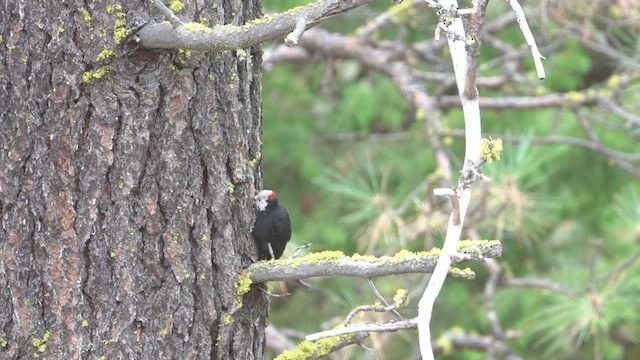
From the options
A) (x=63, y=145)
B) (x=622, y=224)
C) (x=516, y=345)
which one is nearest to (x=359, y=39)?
(x=622, y=224)

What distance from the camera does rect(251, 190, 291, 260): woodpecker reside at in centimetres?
198

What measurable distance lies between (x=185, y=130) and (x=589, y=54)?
3.91m

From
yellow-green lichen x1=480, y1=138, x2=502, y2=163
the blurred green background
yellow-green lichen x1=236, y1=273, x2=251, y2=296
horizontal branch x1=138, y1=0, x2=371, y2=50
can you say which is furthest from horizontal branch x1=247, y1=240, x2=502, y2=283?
the blurred green background

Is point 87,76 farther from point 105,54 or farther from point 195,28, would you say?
point 195,28

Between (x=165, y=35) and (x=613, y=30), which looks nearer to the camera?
(x=165, y=35)

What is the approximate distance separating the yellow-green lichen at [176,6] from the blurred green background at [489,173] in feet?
6.95

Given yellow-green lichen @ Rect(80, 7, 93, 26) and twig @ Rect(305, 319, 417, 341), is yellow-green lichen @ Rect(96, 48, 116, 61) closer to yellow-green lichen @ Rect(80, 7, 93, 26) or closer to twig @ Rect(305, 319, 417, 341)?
yellow-green lichen @ Rect(80, 7, 93, 26)

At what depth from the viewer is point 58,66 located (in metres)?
Result: 1.74

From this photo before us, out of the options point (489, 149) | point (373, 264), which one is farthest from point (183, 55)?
point (489, 149)

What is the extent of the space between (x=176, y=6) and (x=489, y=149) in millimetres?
700

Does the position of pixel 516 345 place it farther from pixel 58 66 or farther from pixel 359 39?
pixel 58 66

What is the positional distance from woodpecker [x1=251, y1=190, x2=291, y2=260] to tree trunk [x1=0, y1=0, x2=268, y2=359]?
153mm

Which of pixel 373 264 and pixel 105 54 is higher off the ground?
pixel 105 54

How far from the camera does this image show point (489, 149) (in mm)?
1387
